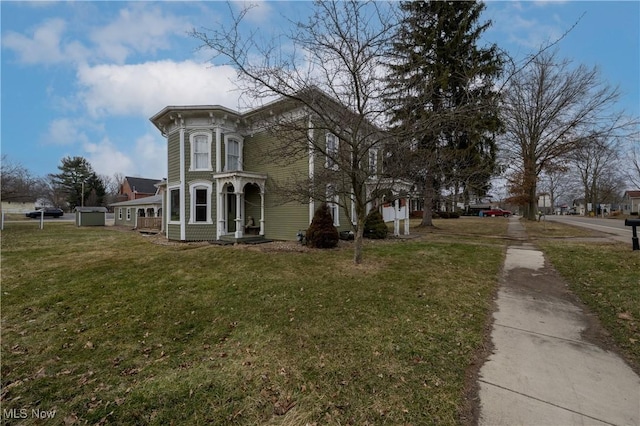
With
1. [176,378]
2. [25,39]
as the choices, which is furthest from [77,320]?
[25,39]

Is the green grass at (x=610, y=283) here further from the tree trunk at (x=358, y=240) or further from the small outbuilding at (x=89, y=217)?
the small outbuilding at (x=89, y=217)

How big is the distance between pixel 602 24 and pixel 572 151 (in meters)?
16.1

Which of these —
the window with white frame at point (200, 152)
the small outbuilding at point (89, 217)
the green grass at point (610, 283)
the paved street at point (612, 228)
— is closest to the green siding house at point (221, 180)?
the window with white frame at point (200, 152)

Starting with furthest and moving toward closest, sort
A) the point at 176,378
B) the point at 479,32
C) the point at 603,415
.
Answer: the point at 479,32
the point at 176,378
the point at 603,415

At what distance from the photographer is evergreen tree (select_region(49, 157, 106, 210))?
166 feet

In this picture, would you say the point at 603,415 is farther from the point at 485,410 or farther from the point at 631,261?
the point at 631,261

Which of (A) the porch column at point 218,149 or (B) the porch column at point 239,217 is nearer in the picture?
(B) the porch column at point 239,217

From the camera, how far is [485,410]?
236cm

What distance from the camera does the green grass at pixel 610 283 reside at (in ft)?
12.4

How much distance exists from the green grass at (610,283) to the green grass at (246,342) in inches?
59.8

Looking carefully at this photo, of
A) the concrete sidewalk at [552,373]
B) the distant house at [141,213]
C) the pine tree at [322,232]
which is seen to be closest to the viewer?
the concrete sidewalk at [552,373]

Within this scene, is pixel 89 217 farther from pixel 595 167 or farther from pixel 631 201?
pixel 631 201

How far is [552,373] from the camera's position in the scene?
2859 millimetres

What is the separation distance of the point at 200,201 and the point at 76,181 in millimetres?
54791
